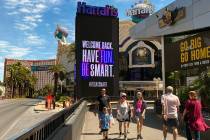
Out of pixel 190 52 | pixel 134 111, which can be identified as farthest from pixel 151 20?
pixel 134 111

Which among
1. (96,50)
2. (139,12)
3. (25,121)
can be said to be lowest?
(25,121)

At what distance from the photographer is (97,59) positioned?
139 ft

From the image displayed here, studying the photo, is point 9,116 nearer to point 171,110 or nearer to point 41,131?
point 171,110

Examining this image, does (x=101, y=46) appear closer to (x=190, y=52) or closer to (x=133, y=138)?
(x=190, y=52)

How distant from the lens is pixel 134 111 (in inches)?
579

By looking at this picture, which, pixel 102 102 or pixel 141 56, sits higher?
pixel 141 56

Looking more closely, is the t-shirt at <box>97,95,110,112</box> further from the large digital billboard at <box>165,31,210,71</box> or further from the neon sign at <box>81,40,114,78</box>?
the neon sign at <box>81,40,114,78</box>

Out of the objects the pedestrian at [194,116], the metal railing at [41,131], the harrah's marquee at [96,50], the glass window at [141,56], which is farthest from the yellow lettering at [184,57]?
the glass window at [141,56]

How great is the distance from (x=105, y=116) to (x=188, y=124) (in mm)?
3703

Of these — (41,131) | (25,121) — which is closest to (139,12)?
(25,121)

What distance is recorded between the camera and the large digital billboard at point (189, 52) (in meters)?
34.2

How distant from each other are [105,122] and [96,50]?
94.0ft

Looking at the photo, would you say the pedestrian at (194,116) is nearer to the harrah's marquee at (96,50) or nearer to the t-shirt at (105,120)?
the t-shirt at (105,120)

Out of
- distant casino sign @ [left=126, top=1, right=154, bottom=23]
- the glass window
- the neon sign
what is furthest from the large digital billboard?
distant casino sign @ [left=126, top=1, right=154, bottom=23]
